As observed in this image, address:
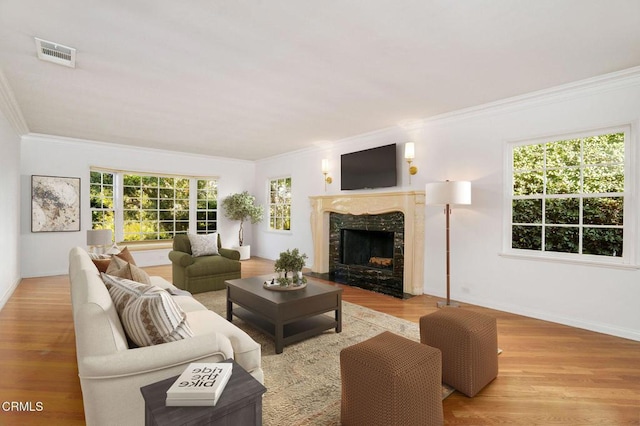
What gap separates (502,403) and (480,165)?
9.46ft

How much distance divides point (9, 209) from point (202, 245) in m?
2.54

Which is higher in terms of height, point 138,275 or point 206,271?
point 138,275

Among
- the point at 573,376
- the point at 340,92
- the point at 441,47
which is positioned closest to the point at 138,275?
the point at 340,92

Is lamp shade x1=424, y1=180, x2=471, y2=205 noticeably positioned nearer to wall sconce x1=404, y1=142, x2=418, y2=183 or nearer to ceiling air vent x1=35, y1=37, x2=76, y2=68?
wall sconce x1=404, y1=142, x2=418, y2=183

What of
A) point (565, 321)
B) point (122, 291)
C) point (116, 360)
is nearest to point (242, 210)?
point (122, 291)

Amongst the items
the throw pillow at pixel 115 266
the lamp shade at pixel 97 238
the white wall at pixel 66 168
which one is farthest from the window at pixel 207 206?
the throw pillow at pixel 115 266

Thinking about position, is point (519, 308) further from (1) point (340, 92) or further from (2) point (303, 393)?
(1) point (340, 92)

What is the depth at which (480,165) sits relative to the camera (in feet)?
13.5

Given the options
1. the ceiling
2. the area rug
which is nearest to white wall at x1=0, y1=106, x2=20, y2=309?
the ceiling

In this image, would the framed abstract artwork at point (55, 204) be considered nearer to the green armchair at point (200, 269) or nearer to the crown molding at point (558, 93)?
the green armchair at point (200, 269)

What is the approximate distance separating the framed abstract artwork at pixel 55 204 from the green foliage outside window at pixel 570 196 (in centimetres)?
712

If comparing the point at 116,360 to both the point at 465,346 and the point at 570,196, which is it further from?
the point at 570,196

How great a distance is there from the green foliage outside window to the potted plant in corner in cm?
542

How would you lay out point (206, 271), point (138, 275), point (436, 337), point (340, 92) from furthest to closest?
point (206, 271) < point (340, 92) < point (138, 275) < point (436, 337)
